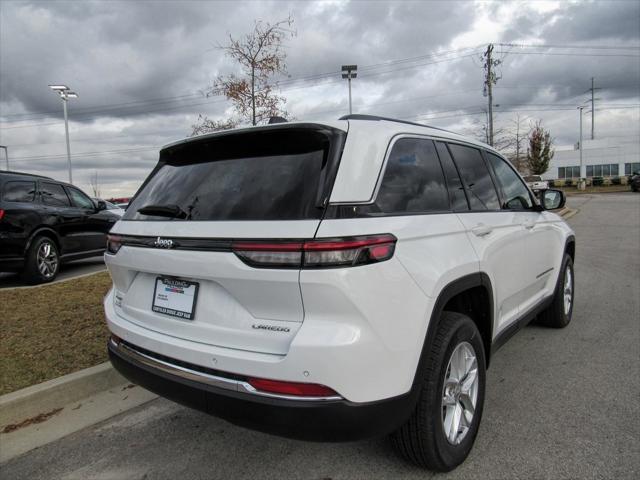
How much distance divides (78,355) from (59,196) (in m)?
5.45

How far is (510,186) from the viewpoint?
4.00m

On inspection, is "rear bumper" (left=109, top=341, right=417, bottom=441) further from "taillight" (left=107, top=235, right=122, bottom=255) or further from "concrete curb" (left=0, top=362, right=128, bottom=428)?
"concrete curb" (left=0, top=362, right=128, bottom=428)

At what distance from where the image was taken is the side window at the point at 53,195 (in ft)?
26.9

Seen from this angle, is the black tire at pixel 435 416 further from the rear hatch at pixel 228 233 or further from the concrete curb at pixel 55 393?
the concrete curb at pixel 55 393

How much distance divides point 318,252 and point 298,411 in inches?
26.5

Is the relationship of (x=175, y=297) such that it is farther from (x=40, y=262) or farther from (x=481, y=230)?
(x=40, y=262)

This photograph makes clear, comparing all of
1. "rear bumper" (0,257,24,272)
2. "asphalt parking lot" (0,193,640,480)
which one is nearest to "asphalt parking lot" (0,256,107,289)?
"rear bumper" (0,257,24,272)

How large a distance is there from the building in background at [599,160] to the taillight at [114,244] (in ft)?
255

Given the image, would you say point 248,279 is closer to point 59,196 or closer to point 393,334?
point 393,334

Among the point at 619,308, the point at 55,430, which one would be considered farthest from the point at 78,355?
the point at 619,308

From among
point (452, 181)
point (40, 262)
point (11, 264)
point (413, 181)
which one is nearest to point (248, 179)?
point (413, 181)

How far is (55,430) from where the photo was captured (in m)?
3.24

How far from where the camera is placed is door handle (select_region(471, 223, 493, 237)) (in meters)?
2.90

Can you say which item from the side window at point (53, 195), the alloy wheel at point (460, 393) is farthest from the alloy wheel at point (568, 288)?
the side window at point (53, 195)
